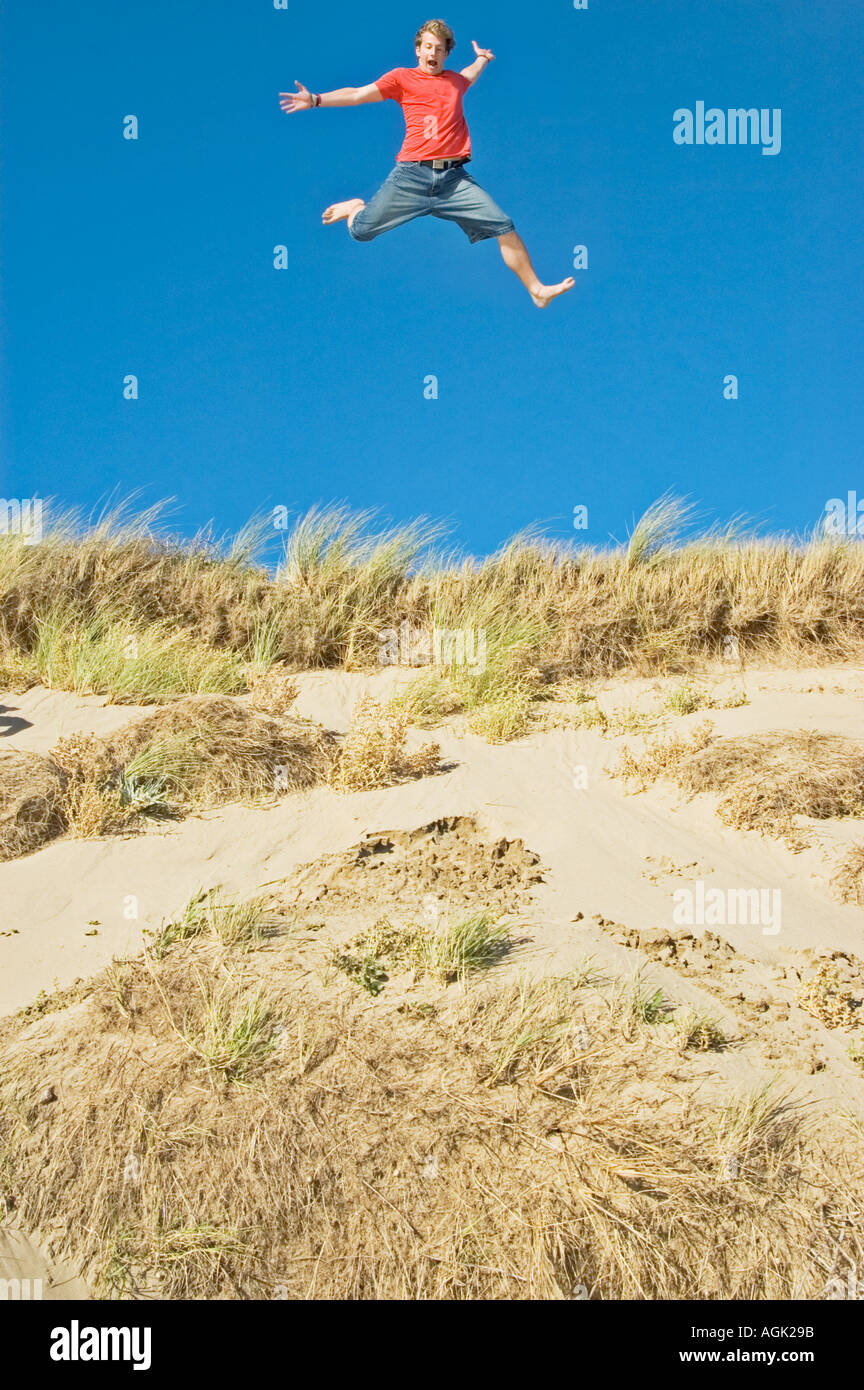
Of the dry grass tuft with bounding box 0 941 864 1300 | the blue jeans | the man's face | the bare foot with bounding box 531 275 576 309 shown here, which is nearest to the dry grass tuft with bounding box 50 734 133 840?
the dry grass tuft with bounding box 0 941 864 1300

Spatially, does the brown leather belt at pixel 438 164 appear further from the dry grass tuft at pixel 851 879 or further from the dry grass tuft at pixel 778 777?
the dry grass tuft at pixel 851 879

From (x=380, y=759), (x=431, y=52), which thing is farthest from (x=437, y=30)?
(x=380, y=759)

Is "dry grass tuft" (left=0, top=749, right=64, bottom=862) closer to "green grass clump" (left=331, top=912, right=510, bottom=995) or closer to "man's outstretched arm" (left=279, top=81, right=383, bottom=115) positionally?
"green grass clump" (left=331, top=912, right=510, bottom=995)

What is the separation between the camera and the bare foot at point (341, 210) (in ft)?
22.0

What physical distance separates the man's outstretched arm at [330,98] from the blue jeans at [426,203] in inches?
22.5

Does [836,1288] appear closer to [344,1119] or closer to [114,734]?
[344,1119]

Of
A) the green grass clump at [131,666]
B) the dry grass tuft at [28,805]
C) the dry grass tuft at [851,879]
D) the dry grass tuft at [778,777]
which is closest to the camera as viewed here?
the dry grass tuft at [851,879]

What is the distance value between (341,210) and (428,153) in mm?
626

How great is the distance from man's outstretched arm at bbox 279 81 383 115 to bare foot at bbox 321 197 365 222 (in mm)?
571

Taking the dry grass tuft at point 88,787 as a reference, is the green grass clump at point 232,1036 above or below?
below

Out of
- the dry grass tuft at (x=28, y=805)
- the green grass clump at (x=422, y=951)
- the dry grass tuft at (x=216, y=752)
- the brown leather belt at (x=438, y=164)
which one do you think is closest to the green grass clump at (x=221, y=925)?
the green grass clump at (x=422, y=951)

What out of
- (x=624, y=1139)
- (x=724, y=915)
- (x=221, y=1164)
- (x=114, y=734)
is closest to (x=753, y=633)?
(x=724, y=915)

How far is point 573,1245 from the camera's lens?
3914 millimetres

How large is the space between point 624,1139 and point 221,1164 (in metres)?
1.57
